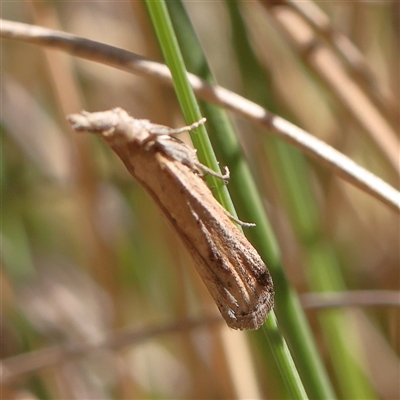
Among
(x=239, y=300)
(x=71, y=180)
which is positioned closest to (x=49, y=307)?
(x=71, y=180)

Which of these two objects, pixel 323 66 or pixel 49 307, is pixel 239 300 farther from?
pixel 49 307

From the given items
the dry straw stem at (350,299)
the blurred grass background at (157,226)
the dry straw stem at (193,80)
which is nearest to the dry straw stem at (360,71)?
the blurred grass background at (157,226)

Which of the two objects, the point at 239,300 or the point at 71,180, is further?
the point at 71,180

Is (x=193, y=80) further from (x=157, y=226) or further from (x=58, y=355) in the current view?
(x=157, y=226)

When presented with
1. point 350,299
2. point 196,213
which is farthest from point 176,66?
point 350,299

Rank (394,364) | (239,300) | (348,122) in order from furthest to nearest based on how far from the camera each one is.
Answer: (394,364) → (348,122) → (239,300)

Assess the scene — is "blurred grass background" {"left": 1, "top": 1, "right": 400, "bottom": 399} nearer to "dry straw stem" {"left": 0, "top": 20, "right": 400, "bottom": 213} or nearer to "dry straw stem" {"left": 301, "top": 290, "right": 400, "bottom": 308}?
"dry straw stem" {"left": 301, "top": 290, "right": 400, "bottom": 308}

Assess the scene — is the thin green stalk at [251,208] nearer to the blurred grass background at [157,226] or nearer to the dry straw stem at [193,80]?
the dry straw stem at [193,80]

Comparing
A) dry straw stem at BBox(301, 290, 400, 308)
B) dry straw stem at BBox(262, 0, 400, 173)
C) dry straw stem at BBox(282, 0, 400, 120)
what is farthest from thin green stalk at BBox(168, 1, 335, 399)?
dry straw stem at BBox(282, 0, 400, 120)

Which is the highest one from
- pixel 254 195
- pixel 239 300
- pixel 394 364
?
pixel 254 195
